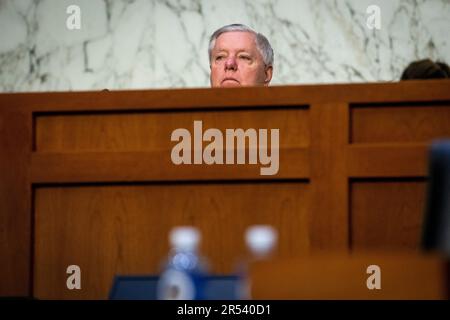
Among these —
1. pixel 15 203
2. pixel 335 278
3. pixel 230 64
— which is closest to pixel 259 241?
pixel 15 203

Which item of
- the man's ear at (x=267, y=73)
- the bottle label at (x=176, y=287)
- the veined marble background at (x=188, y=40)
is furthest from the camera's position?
the veined marble background at (x=188, y=40)

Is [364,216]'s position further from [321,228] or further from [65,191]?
[65,191]

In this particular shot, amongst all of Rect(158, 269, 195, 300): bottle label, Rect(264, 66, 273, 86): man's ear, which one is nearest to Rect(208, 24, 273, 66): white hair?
Rect(264, 66, 273, 86): man's ear

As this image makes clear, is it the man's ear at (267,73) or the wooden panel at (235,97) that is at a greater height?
the man's ear at (267,73)

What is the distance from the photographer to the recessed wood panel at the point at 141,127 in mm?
2367

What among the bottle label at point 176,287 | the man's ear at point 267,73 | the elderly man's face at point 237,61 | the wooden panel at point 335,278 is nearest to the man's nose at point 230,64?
the elderly man's face at point 237,61

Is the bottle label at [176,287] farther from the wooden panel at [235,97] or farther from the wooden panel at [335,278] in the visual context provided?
the wooden panel at [335,278]

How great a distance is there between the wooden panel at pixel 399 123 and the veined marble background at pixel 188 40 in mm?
1708

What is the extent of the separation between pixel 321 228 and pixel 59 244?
0.55 meters

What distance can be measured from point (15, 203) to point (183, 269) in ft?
1.50

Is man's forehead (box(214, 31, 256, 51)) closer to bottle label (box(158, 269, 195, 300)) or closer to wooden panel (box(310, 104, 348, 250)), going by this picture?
wooden panel (box(310, 104, 348, 250))

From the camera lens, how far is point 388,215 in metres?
2.30

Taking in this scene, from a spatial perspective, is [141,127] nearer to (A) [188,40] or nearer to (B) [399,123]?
(B) [399,123]

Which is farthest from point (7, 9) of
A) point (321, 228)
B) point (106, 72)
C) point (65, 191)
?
point (321, 228)
